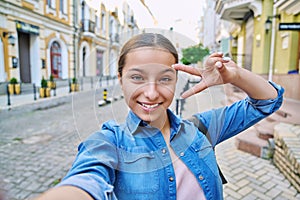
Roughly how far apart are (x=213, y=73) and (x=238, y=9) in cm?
1032

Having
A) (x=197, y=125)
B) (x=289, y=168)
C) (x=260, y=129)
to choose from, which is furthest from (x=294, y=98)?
(x=197, y=125)

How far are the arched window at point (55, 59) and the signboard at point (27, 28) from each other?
1618 mm

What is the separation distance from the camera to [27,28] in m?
11.1

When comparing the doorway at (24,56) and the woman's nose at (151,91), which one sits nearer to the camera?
the woman's nose at (151,91)

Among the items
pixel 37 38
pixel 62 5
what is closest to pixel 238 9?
pixel 62 5

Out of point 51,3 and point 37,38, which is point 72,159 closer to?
point 37,38

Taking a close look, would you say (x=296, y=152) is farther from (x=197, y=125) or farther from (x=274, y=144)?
(x=197, y=125)

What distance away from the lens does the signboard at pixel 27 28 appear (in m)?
10.6

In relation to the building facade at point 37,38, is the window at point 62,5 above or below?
above

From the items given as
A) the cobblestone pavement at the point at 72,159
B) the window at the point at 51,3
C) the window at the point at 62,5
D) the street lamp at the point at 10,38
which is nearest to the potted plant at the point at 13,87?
the street lamp at the point at 10,38

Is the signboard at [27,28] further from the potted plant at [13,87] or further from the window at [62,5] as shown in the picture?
the potted plant at [13,87]

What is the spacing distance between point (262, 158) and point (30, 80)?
1246 centimetres

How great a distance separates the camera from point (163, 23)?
2.76 feet

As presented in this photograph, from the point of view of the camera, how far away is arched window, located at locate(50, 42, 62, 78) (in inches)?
523
